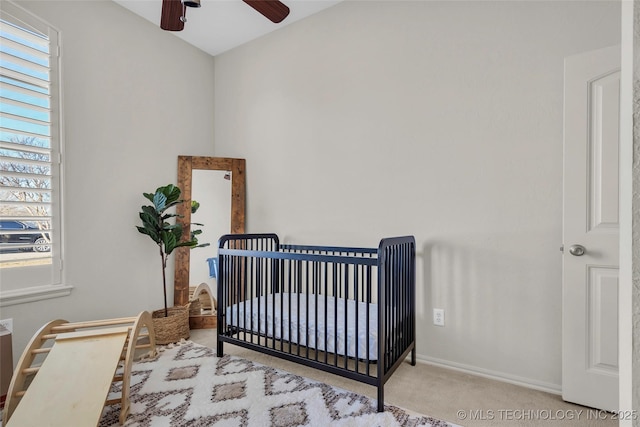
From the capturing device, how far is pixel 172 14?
188cm

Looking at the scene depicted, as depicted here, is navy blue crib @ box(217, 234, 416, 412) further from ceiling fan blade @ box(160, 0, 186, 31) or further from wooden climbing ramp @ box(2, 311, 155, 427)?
ceiling fan blade @ box(160, 0, 186, 31)

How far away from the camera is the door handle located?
5.55 ft

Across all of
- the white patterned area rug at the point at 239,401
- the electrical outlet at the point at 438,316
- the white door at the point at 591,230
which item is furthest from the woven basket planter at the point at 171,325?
the white door at the point at 591,230

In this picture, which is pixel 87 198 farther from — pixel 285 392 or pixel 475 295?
pixel 475 295

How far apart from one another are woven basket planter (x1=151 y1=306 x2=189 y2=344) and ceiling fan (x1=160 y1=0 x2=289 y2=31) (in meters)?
2.10

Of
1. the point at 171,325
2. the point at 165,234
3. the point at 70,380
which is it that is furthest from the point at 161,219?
the point at 70,380

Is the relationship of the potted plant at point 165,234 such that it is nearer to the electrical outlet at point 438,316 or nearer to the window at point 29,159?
the window at point 29,159

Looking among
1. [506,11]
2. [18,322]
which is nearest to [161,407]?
[18,322]

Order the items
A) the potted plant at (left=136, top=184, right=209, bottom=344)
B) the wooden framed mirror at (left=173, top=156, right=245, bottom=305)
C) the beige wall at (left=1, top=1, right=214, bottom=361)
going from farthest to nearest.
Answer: the wooden framed mirror at (left=173, top=156, right=245, bottom=305) < the potted plant at (left=136, top=184, right=209, bottom=344) < the beige wall at (left=1, top=1, right=214, bottom=361)

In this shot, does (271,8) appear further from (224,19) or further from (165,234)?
(165,234)

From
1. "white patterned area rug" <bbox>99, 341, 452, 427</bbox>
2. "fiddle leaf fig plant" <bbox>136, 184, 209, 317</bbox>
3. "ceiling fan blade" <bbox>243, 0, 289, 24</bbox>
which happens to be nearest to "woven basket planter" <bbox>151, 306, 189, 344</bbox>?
"fiddle leaf fig plant" <bbox>136, 184, 209, 317</bbox>

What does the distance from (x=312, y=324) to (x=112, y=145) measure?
2.12 metres

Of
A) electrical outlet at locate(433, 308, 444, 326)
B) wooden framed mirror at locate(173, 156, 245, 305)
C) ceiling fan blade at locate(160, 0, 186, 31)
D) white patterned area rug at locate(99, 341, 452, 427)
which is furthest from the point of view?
wooden framed mirror at locate(173, 156, 245, 305)

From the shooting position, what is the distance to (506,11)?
196cm
